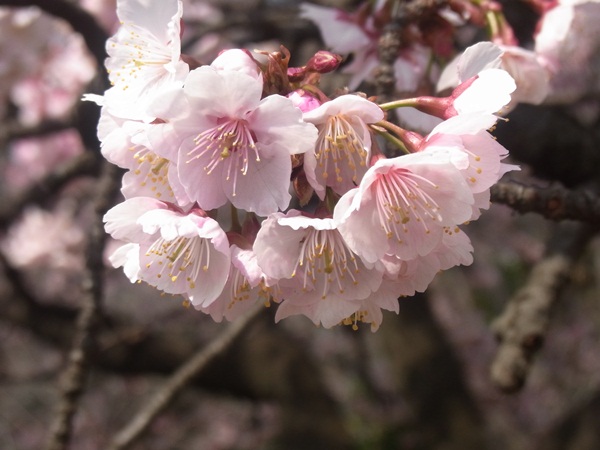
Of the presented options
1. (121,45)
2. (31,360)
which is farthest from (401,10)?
(31,360)

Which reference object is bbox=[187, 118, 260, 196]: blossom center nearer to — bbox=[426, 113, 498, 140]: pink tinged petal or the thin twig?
bbox=[426, 113, 498, 140]: pink tinged petal

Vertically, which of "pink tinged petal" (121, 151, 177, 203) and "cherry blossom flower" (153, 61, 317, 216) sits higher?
"cherry blossom flower" (153, 61, 317, 216)

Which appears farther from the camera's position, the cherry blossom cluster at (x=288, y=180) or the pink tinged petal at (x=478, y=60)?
the pink tinged petal at (x=478, y=60)

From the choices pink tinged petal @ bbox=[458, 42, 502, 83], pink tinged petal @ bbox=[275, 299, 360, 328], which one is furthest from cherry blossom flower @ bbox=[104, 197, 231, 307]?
pink tinged petal @ bbox=[458, 42, 502, 83]

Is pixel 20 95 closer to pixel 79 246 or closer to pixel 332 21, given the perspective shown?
pixel 79 246

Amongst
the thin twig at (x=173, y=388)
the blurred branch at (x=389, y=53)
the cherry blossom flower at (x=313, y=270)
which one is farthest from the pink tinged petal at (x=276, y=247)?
the thin twig at (x=173, y=388)

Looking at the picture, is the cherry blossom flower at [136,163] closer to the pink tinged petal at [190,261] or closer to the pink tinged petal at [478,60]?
the pink tinged petal at [190,261]
